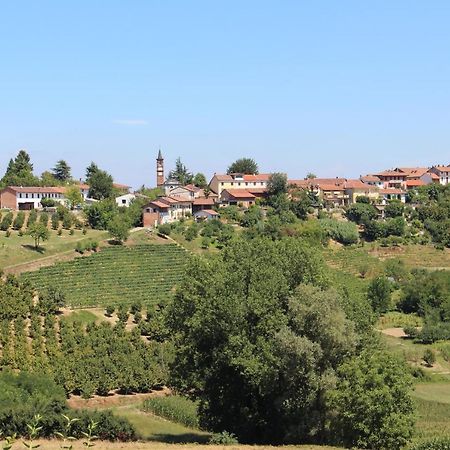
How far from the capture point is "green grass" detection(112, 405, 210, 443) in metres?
27.7

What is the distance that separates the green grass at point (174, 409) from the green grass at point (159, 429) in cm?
39

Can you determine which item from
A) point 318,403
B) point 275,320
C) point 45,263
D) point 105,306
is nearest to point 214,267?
point 275,320

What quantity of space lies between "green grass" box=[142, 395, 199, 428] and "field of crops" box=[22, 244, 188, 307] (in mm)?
19700

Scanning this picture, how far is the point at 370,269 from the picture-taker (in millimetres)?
79062

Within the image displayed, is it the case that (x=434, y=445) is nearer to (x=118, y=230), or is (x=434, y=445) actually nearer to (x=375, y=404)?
(x=375, y=404)

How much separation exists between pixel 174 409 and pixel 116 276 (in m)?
29.4

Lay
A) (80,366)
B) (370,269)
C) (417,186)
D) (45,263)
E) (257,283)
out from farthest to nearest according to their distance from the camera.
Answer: (417,186) → (370,269) → (45,263) → (80,366) → (257,283)

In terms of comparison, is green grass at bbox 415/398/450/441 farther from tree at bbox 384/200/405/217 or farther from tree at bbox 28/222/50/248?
tree at bbox 384/200/405/217

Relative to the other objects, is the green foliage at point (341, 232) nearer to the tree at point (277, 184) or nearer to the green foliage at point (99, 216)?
the tree at point (277, 184)

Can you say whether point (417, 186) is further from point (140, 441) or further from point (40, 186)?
point (140, 441)

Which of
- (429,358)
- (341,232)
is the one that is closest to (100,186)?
(341,232)

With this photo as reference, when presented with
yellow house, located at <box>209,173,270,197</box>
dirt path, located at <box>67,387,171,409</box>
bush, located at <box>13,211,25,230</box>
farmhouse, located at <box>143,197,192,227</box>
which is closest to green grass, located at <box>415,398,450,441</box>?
dirt path, located at <box>67,387,171,409</box>

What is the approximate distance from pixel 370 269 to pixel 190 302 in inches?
2122

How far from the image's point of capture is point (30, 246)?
67125 millimetres
